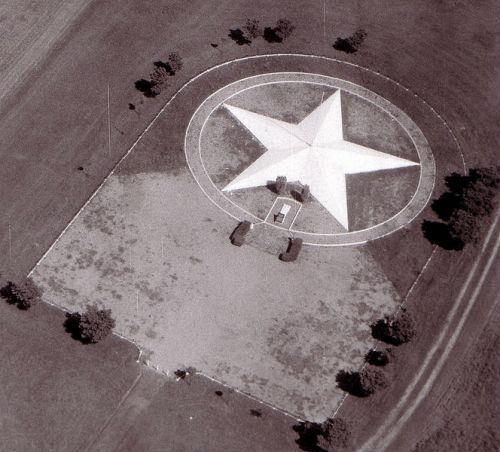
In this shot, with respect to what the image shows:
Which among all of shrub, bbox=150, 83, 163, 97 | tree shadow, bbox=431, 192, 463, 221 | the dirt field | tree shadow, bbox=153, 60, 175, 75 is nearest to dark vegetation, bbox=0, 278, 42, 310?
the dirt field

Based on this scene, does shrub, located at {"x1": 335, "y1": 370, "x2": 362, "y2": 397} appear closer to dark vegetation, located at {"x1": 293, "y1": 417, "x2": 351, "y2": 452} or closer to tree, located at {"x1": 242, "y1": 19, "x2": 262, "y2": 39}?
dark vegetation, located at {"x1": 293, "y1": 417, "x2": 351, "y2": 452}

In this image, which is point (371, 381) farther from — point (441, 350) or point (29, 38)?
point (29, 38)

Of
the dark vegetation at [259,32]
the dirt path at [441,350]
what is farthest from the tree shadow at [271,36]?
the dirt path at [441,350]

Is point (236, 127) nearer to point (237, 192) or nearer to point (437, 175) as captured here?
point (237, 192)

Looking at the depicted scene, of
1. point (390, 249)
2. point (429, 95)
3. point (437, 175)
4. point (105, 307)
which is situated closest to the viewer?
point (105, 307)

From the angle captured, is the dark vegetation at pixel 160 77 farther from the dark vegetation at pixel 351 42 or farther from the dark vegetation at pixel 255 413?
the dark vegetation at pixel 255 413

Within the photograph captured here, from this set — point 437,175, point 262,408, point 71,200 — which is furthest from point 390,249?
point 71,200
